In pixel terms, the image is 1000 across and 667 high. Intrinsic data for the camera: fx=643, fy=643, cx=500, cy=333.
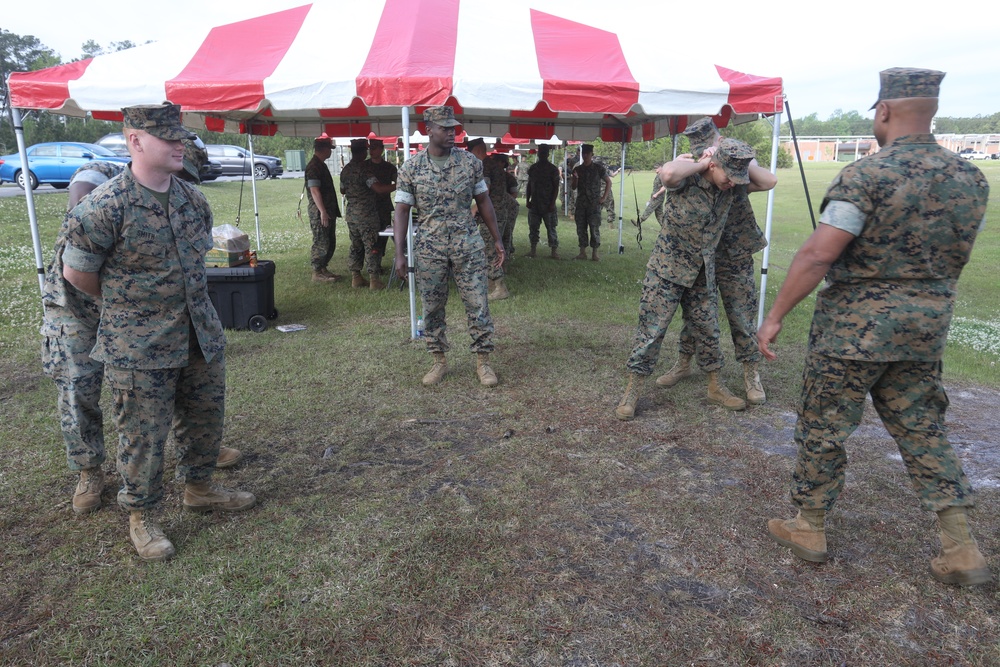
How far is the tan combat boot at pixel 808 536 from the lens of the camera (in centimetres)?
272

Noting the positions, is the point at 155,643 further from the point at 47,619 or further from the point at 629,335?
the point at 629,335

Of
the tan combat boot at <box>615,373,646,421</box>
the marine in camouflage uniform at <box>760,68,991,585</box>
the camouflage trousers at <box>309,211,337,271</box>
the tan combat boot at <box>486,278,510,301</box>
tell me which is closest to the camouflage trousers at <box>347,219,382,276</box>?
the camouflage trousers at <box>309,211,337,271</box>

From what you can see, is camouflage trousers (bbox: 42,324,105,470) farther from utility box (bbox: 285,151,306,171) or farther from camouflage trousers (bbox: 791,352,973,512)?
utility box (bbox: 285,151,306,171)

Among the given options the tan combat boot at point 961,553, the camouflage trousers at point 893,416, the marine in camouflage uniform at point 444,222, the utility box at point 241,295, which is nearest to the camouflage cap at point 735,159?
the camouflage trousers at point 893,416

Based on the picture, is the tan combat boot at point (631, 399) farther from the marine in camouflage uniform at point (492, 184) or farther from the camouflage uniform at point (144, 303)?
the marine in camouflage uniform at point (492, 184)

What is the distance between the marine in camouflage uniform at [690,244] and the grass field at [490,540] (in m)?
0.54

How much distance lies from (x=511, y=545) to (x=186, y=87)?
516cm

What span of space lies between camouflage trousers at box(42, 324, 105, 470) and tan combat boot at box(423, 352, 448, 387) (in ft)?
7.55

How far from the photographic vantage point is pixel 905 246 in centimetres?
232

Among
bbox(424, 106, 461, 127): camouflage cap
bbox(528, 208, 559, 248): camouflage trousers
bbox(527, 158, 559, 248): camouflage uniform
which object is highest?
bbox(424, 106, 461, 127): camouflage cap

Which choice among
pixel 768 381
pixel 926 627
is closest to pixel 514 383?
pixel 768 381

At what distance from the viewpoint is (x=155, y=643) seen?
7.51 ft

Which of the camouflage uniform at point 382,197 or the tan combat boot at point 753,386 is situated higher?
the camouflage uniform at point 382,197

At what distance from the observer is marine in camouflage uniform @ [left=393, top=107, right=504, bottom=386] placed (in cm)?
473
